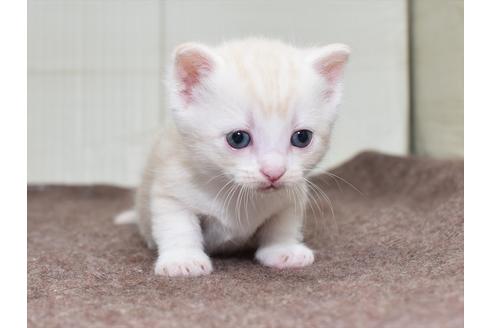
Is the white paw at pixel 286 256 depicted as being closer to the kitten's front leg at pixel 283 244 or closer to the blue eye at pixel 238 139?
the kitten's front leg at pixel 283 244

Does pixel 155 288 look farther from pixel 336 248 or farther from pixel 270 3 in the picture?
pixel 270 3

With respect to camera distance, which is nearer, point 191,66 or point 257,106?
point 257,106

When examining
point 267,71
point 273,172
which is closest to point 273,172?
point 273,172

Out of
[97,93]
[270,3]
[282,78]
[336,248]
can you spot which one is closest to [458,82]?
[270,3]

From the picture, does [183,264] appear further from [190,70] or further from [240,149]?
[190,70]

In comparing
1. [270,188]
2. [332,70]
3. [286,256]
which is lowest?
[286,256]

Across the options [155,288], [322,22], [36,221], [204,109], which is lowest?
[36,221]

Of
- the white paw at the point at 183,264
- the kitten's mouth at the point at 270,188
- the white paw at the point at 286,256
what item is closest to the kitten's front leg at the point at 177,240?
the white paw at the point at 183,264
